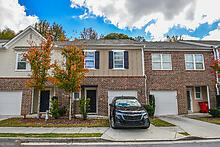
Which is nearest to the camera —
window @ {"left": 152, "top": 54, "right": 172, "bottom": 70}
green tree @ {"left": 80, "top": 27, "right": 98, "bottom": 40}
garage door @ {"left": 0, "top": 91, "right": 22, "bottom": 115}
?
garage door @ {"left": 0, "top": 91, "right": 22, "bottom": 115}

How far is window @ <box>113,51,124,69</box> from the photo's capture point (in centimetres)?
1216

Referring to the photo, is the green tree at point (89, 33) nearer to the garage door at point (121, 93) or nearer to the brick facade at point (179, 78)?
the brick facade at point (179, 78)

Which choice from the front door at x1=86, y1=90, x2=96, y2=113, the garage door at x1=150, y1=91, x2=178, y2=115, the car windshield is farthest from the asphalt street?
the front door at x1=86, y1=90, x2=96, y2=113

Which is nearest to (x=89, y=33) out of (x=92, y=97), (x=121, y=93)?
(x=92, y=97)

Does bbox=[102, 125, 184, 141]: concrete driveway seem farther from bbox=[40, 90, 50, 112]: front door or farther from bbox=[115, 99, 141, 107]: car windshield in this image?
bbox=[40, 90, 50, 112]: front door

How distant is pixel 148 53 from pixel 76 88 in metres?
7.46

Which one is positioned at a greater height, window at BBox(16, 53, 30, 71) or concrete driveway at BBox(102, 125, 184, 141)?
window at BBox(16, 53, 30, 71)

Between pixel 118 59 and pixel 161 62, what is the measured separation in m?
4.12

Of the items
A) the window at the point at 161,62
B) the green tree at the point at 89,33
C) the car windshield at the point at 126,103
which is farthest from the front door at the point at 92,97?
the green tree at the point at 89,33

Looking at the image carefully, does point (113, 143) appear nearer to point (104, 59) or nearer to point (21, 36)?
point (104, 59)

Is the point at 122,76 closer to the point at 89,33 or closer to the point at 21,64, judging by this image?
the point at 21,64

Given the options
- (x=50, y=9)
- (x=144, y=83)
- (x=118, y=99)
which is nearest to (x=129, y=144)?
(x=118, y=99)

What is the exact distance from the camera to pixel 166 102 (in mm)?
12367

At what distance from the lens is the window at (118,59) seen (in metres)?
12.2
